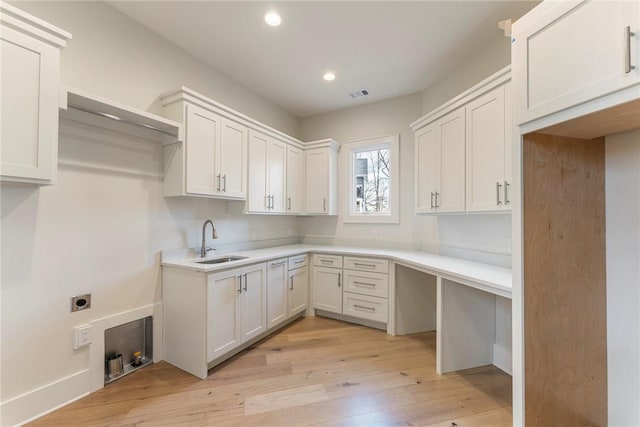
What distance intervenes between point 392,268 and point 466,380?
3.86 ft

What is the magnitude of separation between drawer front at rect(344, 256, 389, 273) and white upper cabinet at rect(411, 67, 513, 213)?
0.74 m

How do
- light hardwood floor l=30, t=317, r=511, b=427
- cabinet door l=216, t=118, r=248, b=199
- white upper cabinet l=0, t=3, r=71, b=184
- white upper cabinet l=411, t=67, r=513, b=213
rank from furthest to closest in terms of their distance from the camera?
1. cabinet door l=216, t=118, r=248, b=199
2. white upper cabinet l=411, t=67, r=513, b=213
3. light hardwood floor l=30, t=317, r=511, b=427
4. white upper cabinet l=0, t=3, r=71, b=184

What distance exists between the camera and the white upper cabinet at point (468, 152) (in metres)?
1.97

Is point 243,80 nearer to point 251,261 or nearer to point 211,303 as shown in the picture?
point 251,261

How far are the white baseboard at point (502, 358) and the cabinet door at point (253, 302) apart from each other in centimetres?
223

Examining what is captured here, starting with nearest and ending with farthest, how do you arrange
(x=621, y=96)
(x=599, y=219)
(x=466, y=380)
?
(x=621, y=96)
(x=599, y=219)
(x=466, y=380)

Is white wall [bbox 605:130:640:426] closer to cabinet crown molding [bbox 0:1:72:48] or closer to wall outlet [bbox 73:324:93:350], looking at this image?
cabinet crown molding [bbox 0:1:72:48]

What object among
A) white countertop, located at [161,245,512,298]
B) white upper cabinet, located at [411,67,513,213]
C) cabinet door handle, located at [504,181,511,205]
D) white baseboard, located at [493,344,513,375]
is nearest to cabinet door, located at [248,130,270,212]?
white countertop, located at [161,245,512,298]

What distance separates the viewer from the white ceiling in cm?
209

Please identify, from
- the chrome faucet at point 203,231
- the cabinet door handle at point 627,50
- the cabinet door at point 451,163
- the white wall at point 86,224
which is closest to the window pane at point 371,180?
the cabinet door at point 451,163

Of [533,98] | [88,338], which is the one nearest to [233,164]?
[88,338]

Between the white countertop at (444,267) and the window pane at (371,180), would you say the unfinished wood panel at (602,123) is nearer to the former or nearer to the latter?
the white countertop at (444,267)

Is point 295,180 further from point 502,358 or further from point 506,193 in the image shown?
point 502,358

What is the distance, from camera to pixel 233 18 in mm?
2219
